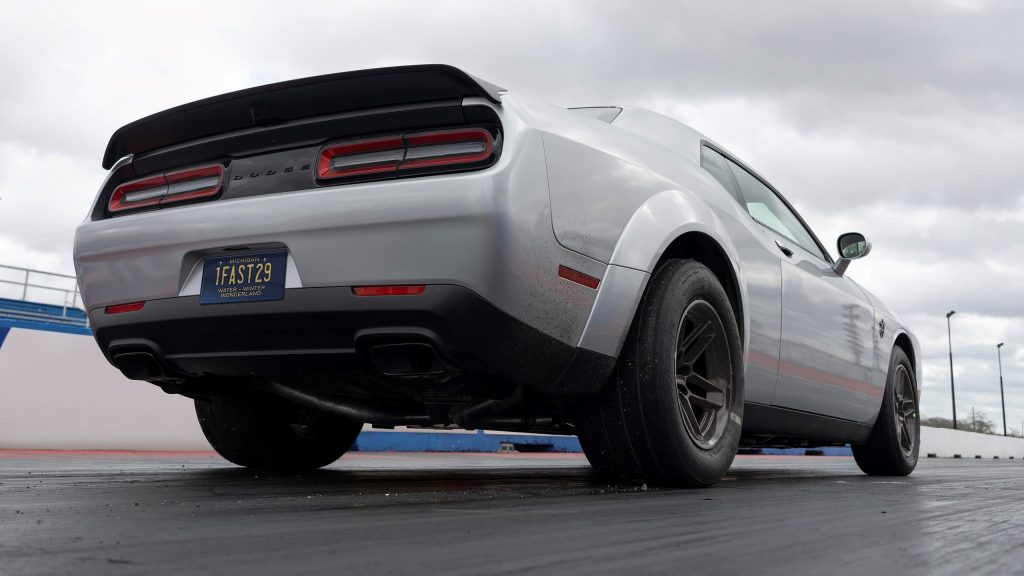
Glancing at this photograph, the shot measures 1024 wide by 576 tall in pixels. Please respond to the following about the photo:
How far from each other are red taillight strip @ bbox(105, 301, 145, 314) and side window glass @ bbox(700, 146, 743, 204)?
2.41 meters

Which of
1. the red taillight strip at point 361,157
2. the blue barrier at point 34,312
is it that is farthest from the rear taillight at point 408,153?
the blue barrier at point 34,312

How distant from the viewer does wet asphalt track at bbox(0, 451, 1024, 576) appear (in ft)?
4.89

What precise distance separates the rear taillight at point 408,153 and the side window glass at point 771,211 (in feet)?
6.64

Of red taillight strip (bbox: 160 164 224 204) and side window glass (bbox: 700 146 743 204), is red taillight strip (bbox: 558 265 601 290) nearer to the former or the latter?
red taillight strip (bbox: 160 164 224 204)

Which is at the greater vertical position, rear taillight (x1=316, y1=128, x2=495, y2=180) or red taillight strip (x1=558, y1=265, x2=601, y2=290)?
rear taillight (x1=316, y1=128, x2=495, y2=180)

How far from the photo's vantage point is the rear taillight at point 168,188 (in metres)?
3.13

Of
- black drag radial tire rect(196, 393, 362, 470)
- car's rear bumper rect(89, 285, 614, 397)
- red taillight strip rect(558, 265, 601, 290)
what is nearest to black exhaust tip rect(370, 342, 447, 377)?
car's rear bumper rect(89, 285, 614, 397)

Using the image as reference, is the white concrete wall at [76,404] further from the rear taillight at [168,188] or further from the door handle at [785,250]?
the door handle at [785,250]

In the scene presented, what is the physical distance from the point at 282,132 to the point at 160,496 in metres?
1.22

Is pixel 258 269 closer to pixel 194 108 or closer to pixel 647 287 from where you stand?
pixel 194 108

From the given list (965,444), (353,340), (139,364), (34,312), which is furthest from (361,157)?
(965,444)

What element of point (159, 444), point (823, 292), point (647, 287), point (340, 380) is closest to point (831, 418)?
point (823, 292)

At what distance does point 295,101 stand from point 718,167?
2146mm

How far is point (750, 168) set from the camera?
4891 millimetres
